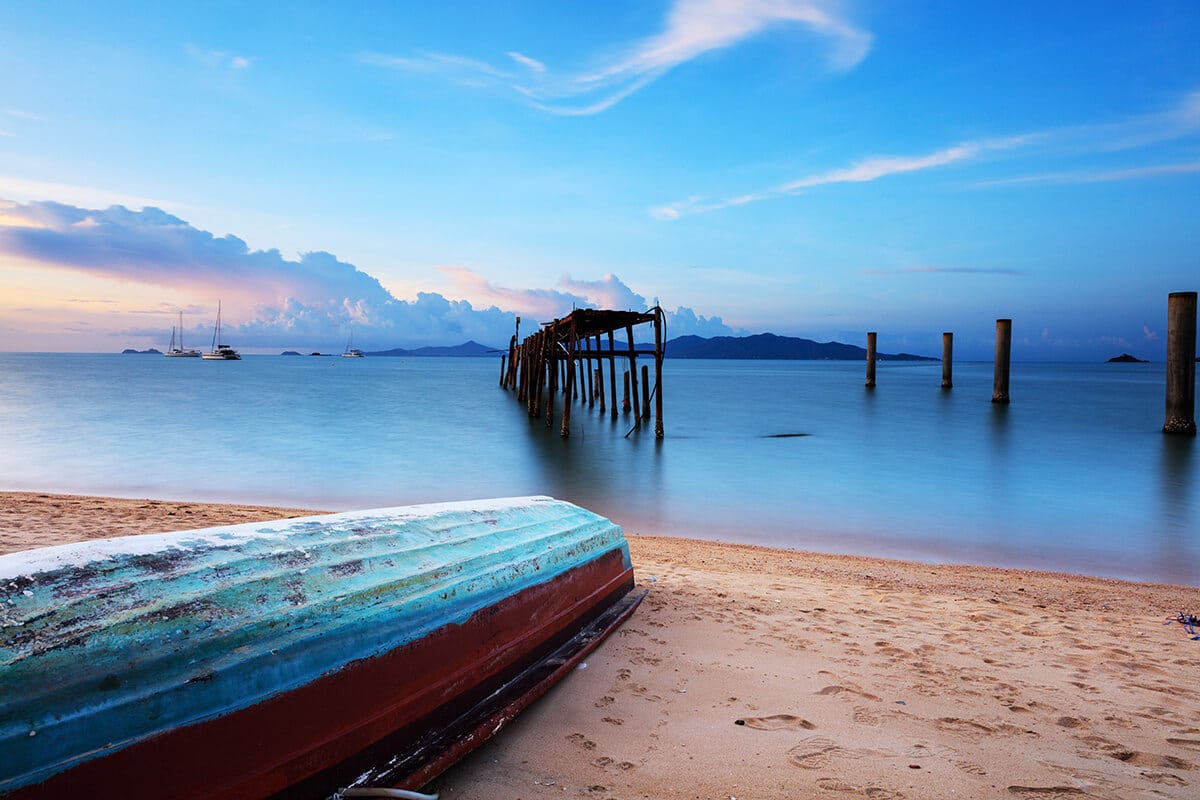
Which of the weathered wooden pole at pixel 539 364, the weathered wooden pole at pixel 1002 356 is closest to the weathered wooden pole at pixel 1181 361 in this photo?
the weathered wooden pole at pixel 1002 356

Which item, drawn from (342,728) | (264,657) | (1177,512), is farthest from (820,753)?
(1177,512)

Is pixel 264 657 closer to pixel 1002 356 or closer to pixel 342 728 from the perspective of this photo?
pixel 342 728

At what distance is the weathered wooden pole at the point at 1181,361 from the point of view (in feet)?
52.6

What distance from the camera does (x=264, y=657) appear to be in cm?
208

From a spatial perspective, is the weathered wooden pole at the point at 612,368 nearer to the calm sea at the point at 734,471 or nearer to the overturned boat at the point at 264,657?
the calm sea at the point at 734,471

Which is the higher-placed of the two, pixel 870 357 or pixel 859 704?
pixel 870 357

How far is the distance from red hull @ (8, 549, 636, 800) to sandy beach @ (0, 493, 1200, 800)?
21 cm

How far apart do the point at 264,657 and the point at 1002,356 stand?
29.4m

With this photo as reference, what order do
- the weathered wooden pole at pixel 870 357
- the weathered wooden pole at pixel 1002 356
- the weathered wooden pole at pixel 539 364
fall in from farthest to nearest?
the weathered wooden pole at pixel 870 357 < the weathered wooden pole at pixel 1002 356 < the weathered wooden pole at pixel 539 364

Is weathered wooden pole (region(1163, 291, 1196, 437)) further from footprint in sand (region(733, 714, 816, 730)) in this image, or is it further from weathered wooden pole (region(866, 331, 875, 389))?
weathered wooden pole (region(866, 331, 875, 389))

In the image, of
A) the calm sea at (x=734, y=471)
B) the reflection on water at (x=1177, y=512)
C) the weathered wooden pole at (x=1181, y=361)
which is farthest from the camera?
the weathered wooden pole at (x=1181, y=361)

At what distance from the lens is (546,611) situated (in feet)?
10.8

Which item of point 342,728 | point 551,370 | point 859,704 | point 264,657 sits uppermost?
point 551,370

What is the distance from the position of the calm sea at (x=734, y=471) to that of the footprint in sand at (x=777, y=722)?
5061mm
